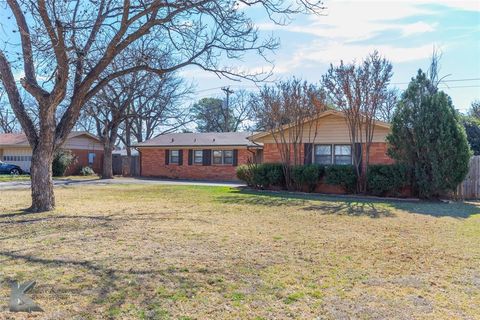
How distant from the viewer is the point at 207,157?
25.5m

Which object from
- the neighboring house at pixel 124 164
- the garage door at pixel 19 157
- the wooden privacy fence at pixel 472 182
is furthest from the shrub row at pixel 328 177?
the garage door at pixel 19 157

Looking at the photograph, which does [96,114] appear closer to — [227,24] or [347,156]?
[347,156]

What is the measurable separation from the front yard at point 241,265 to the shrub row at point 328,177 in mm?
4651

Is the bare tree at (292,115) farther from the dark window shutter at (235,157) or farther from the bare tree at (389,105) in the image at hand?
the dark window shutter at (235,157)

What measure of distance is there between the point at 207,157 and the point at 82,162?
464 inches

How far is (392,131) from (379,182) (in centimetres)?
179

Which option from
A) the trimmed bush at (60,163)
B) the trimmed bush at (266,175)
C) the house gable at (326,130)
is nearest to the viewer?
the trimmed bush at (266,175)

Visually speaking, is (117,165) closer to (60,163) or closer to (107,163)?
(60,163)

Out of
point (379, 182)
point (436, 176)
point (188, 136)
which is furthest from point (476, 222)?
point (188, 136)

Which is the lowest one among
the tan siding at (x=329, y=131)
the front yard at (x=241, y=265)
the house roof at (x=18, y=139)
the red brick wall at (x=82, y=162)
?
the front yard at (x=241, y=265)

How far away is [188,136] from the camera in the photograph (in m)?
28.4

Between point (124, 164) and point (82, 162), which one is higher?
point (82, 162)

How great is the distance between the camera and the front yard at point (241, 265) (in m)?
3.55

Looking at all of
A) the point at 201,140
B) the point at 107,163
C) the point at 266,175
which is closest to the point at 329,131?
the point at 266,175
